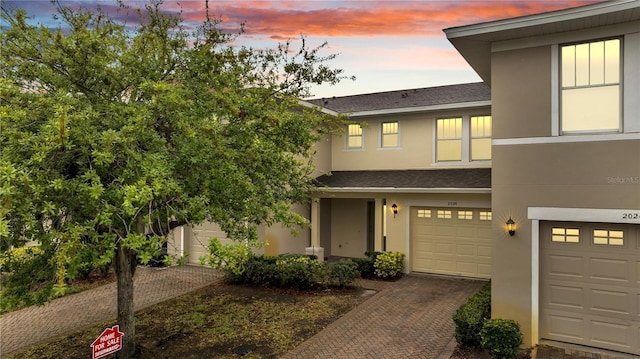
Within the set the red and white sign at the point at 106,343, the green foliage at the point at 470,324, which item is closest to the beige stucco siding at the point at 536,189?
the green foliage at the point at 470,324

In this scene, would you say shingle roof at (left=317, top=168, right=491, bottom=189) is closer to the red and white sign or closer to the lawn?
the lawn

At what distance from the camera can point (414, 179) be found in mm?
14508

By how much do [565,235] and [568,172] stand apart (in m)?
1.26

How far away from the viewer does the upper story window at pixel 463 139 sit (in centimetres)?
1427

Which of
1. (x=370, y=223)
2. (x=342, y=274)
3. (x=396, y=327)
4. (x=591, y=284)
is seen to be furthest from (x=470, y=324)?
(x=370, y=223)

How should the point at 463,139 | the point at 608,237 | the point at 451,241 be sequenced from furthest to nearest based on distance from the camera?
the point at 463,139
the point at 451,241
the point at 608,237

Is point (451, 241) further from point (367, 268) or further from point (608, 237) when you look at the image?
point (608, 237)

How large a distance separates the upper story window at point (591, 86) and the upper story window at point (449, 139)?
23.0ft

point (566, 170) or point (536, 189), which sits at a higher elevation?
point (566, 170)

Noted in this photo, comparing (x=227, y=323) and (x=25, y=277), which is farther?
(x=227, y=323)

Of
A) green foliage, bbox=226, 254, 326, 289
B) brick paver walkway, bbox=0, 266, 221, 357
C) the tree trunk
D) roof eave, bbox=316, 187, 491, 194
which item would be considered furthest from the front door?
the tree trunk

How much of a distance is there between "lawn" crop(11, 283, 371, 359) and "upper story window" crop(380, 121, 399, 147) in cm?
661

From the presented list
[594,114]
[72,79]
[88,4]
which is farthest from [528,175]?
[88,4]

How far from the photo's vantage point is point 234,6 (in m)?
9.17
